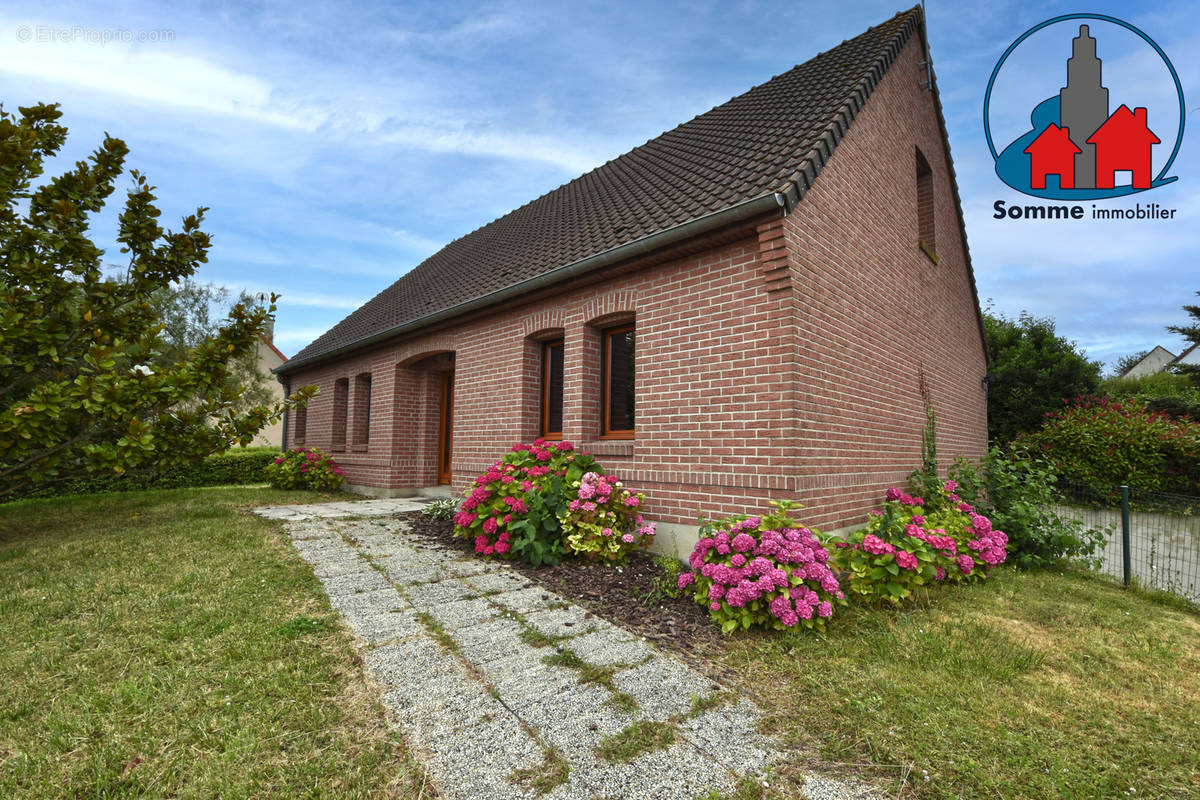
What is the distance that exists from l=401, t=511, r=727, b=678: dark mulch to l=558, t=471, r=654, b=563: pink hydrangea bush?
155mm

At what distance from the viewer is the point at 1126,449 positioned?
38.4 feet

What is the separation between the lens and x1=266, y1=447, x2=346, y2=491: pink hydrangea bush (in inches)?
422

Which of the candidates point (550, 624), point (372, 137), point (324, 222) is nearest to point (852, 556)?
point (550, 624)

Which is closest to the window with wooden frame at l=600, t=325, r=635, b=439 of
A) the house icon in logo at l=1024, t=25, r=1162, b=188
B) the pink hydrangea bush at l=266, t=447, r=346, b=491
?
the house icon in logo at l=1024, t=25, r=1162, b=188

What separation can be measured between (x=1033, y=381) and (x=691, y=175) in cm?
1611

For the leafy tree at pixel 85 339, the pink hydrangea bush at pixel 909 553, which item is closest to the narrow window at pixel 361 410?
the leafy tree at pixel 85 339

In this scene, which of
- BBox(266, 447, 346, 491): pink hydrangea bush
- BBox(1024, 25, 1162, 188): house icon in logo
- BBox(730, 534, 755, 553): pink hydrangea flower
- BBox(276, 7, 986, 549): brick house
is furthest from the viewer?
BBox(266, 447, 346, 491): pink hydrangea bush

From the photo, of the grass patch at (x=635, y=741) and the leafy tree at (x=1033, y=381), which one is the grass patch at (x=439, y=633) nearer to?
the grass patch at (x=635, y=741)

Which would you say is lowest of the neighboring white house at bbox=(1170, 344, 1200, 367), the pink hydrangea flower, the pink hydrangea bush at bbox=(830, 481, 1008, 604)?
the pink hydrangea bush at bbox=(830, 481, 1008, 604)

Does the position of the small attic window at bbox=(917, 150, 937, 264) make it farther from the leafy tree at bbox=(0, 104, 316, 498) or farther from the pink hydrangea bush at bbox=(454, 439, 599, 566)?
the leafy tree at bbox=(0, 104, 316, 498)

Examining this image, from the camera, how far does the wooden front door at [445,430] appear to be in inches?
391

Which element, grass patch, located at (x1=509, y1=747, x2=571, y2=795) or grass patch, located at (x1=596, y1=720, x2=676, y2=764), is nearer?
grass patch, located at (x1=509, y1=747, x2=571, y2=795)

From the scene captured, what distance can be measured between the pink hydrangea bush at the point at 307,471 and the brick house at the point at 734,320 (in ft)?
4.62

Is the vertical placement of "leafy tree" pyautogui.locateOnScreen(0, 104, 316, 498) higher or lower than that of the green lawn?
higher
